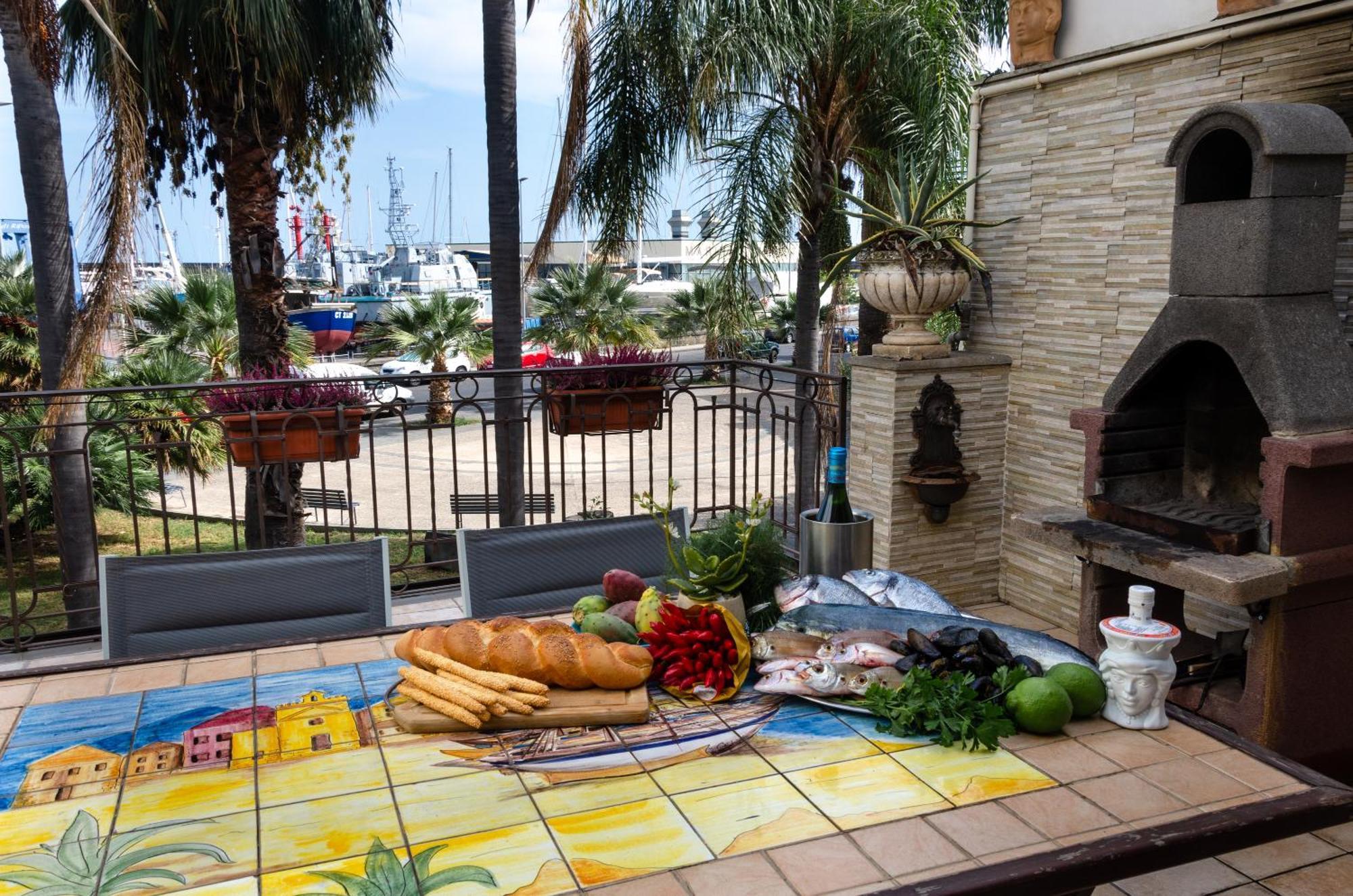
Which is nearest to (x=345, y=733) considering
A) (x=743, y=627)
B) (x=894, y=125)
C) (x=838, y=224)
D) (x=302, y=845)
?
(x=302, y=845)

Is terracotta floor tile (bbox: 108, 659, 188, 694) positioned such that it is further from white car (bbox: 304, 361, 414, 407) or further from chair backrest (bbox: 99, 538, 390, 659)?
white car (bbox: 304, 361, 414, 407)

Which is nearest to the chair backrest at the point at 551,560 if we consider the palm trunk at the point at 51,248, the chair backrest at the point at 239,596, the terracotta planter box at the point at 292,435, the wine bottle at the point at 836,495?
the chair backrest at the point at 239,596

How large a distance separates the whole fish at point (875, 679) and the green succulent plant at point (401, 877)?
80 centimetres

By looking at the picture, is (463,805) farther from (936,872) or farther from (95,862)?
(936,872)

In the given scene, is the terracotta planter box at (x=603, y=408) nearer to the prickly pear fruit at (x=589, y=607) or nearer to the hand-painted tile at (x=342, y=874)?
the prickly pear fruit at (x=589, y=607)

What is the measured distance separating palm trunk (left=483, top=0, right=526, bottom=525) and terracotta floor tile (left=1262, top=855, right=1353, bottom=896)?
5146 millimetres

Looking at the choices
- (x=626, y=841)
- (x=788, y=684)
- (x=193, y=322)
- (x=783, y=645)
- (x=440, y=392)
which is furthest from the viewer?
(x=440, y=392)

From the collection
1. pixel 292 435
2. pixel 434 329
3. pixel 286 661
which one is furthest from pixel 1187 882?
pixel 434 329

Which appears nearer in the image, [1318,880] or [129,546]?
[1318,880]

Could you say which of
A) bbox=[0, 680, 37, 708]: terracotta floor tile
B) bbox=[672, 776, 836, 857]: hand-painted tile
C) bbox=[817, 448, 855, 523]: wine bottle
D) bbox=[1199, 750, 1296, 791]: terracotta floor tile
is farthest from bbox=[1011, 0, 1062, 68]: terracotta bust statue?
bbox=[0, 680, 37, 708]: terracotta floor tile

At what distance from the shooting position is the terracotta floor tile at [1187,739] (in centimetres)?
175

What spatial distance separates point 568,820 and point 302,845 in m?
0.37

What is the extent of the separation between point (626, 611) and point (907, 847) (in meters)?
0.92

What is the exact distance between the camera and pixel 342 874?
52.9 inches
